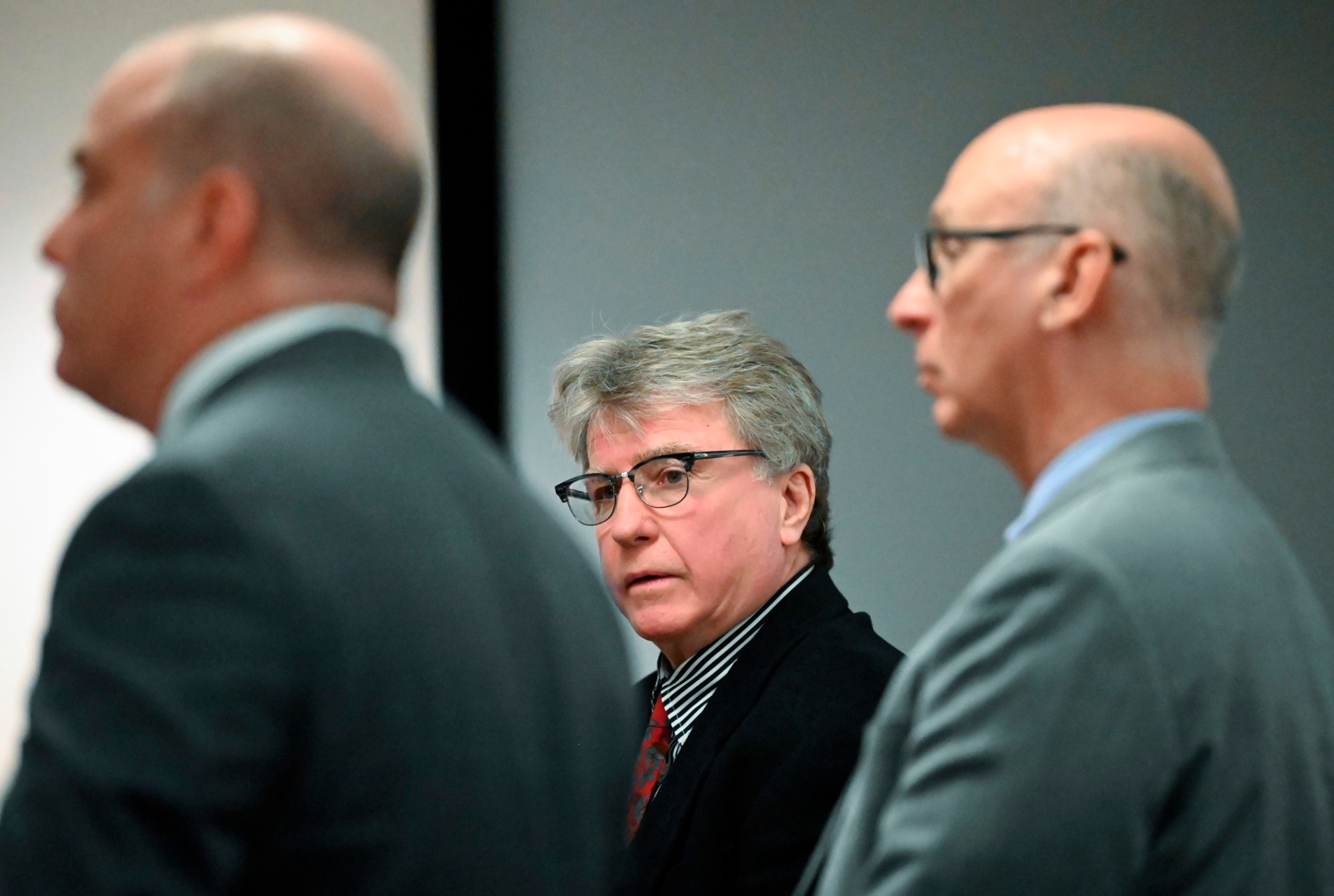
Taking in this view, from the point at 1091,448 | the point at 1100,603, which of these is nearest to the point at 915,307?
the point at 1091,448

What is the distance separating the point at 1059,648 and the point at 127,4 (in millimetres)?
3161

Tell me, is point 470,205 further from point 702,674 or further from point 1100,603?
point 1100,603

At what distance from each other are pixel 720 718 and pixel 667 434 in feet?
1.45

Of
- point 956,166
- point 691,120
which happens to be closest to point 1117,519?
point 956,166

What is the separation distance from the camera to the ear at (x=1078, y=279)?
115 cm

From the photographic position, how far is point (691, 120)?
3.40m

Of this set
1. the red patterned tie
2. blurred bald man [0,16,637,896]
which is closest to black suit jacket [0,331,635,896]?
blurred bald man [0,16,637,896]

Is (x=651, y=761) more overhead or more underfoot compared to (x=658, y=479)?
more underfoot

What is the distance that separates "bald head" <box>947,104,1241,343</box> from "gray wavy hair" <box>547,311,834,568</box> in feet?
3.29

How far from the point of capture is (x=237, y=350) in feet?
3.27

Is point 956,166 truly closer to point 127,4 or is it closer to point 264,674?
point 264,674

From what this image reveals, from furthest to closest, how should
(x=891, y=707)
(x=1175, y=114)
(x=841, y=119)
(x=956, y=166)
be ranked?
(x=841, y=119)
(x=1175, y=114)
(x=956, y=166)
(x=891, y=707)

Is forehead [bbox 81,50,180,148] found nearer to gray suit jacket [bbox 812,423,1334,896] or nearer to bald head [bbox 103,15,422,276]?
bald head [bbox 103,15,422,276]

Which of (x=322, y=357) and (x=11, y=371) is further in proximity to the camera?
(x=11, y=371)
